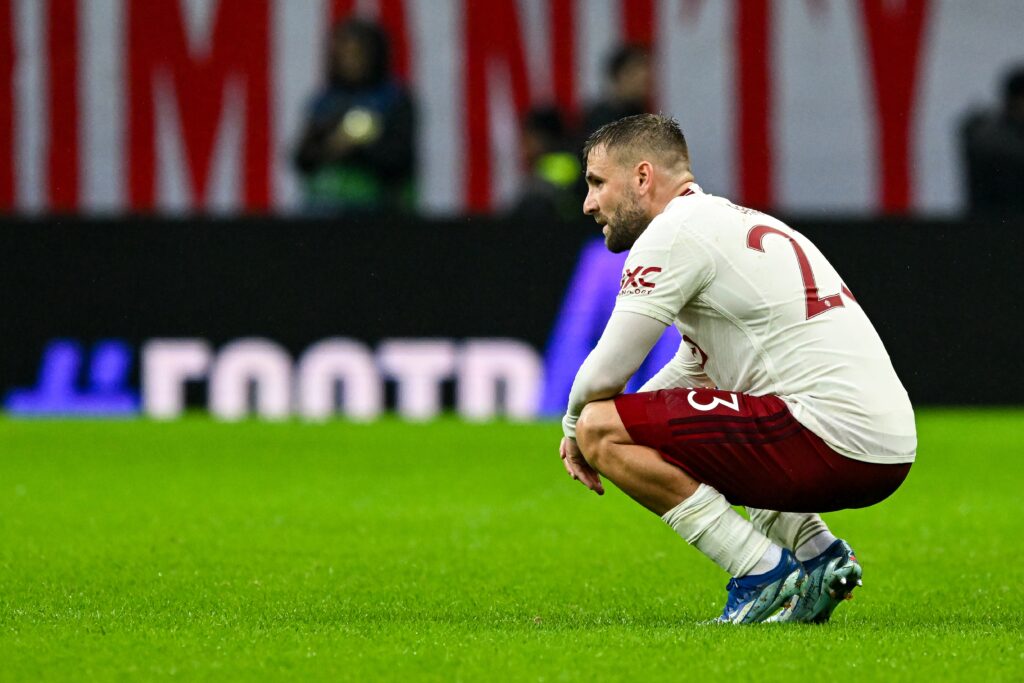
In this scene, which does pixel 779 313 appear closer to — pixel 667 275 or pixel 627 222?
pixel 667 275

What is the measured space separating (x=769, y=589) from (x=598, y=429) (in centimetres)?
64

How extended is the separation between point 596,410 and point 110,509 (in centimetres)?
360

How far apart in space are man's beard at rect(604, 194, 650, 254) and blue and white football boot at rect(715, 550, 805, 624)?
1.01m

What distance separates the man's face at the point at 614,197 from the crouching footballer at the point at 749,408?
170 mm

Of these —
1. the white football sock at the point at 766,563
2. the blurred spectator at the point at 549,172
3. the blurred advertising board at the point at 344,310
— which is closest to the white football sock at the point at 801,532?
the white football sock at the point at 766,563

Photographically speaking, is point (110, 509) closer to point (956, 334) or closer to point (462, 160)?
point (956, 334)

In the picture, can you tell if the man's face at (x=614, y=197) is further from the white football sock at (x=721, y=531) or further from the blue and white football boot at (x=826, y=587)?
the blue and white football boot at (x=826, y=587)

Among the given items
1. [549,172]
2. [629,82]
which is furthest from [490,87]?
[629,82]

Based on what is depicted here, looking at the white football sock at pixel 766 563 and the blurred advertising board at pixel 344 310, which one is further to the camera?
the blurred advertising board at pixel 344 310

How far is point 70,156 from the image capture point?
16688mm

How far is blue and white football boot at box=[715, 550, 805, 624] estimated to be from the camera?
16.8 feet

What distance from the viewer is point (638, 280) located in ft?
16.8

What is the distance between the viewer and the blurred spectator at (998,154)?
1391 centimetres

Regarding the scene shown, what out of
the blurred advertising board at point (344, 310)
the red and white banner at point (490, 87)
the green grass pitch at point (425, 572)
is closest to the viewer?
the green grass pitch at point (425, 572)
